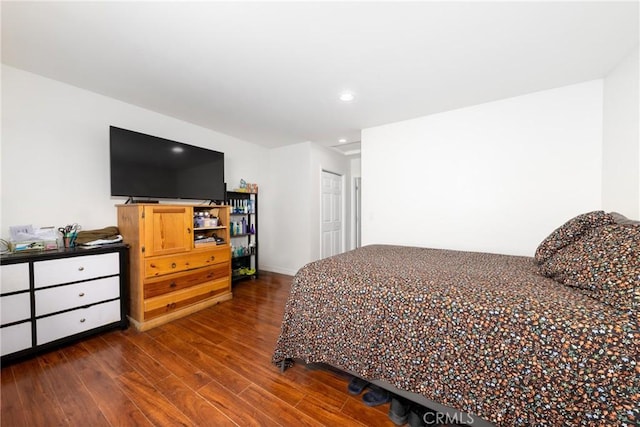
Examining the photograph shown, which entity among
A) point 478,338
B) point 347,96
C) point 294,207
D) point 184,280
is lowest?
point 184,280

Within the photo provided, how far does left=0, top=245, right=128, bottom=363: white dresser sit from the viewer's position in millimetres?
1682

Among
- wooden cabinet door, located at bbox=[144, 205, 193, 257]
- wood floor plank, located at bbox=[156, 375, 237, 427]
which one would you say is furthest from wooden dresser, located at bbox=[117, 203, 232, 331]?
wood floor plank, located at bbox=[156, 375, 237, 427]

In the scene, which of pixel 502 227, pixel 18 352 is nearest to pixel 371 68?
pixel 502 227

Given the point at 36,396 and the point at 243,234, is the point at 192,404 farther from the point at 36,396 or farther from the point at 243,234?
the point at 243,234

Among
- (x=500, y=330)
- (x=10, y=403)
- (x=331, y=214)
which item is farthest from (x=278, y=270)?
(x=500, y=330)

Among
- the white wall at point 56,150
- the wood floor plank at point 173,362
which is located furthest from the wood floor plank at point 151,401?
the white wall at point 56,150

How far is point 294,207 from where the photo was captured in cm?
422

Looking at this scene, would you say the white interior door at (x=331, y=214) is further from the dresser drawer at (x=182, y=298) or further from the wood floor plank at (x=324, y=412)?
the wood floor plank at (x=324, y=412)

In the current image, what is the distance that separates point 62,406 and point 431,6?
10.6 ft

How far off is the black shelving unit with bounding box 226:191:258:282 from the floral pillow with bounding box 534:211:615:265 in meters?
3.51

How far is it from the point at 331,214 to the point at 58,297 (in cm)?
370

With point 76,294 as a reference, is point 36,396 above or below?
below

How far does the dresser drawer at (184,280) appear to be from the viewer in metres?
2.30

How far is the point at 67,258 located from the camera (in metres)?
1.92
